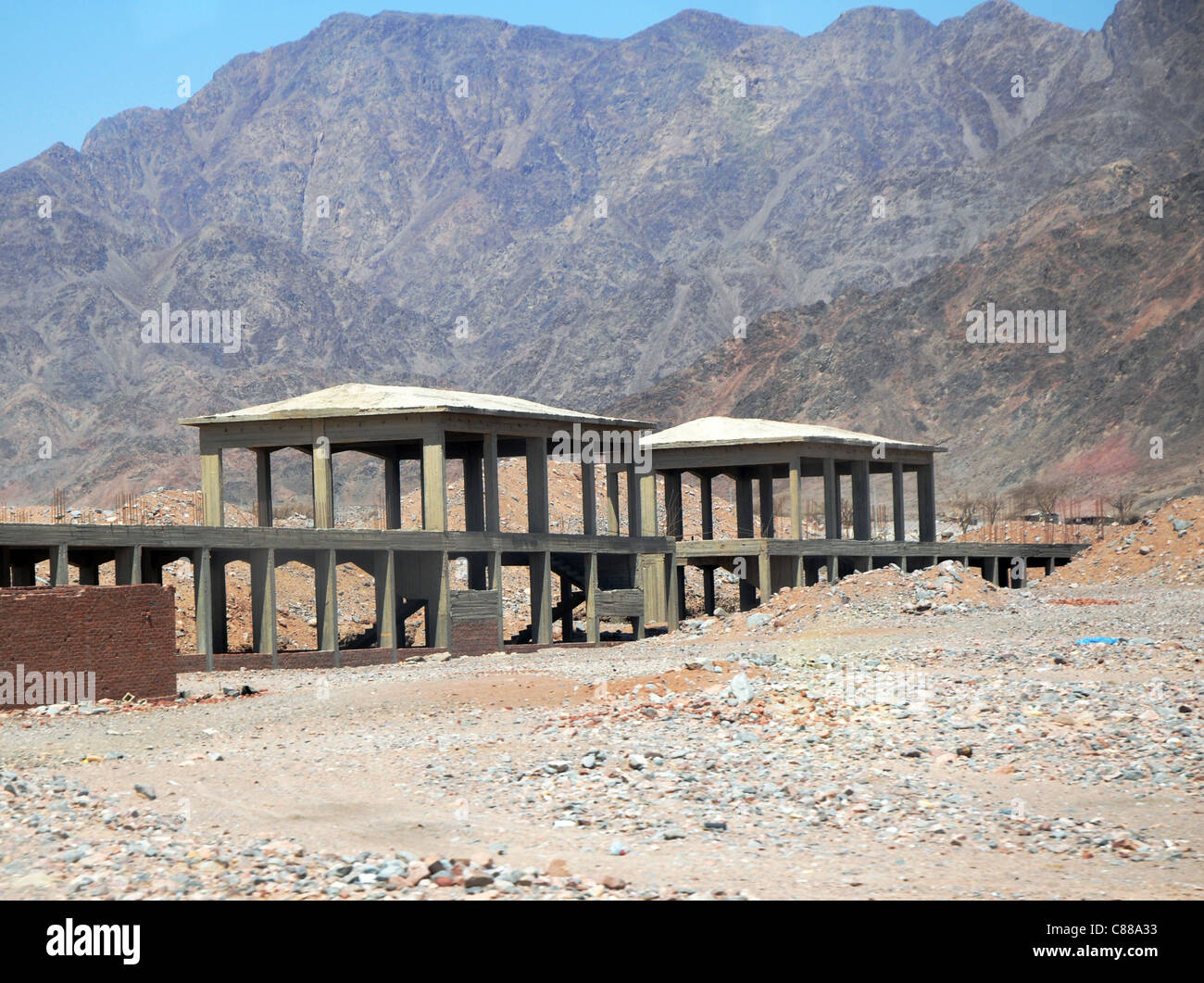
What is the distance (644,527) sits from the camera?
178 ft

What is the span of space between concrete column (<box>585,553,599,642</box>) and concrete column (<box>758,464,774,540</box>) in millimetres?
15281

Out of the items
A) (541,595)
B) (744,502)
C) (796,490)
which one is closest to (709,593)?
(744,502)

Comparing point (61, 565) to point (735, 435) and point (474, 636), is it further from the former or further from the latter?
point (735, 435)

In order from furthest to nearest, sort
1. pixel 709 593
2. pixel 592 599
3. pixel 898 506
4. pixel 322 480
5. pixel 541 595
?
pixel 898 506
pixel 709 593
pixel 592 599
pixel 541 595
pixel 322 480

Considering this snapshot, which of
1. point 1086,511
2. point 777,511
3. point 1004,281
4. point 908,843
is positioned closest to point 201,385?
point 777,511

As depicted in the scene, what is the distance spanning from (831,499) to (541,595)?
1648 cm

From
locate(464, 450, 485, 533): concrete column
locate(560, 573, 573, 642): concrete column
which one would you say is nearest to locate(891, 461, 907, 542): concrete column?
locate(560, 573, 573, 642): concrete column

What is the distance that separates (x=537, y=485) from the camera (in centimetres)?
4659

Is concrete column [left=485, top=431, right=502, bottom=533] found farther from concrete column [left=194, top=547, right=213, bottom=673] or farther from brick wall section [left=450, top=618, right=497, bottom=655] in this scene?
concrete column [left=194, top=547, right=213, bottom=673]

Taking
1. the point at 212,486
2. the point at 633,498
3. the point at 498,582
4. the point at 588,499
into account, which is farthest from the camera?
the point at 633,498

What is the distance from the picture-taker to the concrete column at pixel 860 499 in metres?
60.3

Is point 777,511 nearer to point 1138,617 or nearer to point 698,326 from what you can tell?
point 698,326
